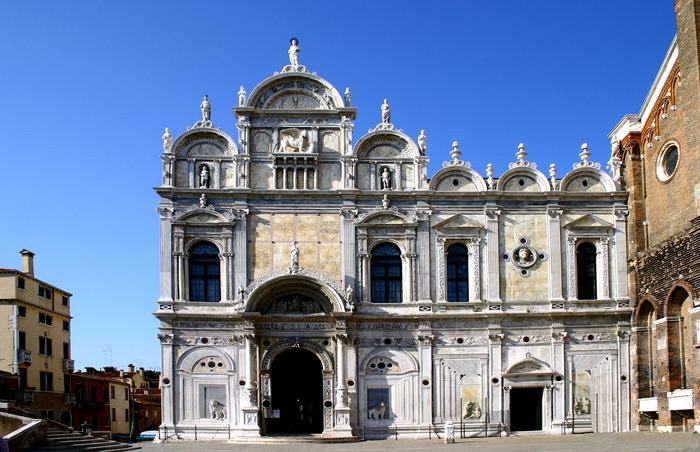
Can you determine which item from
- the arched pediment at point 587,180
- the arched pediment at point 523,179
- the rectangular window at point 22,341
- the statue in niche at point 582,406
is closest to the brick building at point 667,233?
the arched pediment at point 587,180

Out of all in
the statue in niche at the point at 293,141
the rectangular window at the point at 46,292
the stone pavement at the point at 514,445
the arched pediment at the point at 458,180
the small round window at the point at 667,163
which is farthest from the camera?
the rectangular window at the point at 46,292

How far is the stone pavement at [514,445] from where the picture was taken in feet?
97.0

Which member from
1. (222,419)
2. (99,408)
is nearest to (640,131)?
(222,419)

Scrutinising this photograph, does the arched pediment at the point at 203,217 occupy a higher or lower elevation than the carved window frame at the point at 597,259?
higher

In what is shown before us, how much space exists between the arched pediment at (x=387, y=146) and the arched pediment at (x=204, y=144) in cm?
548

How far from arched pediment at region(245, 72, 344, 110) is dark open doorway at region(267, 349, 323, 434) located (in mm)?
10263

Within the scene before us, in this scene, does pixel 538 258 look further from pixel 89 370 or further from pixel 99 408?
pixel 89 370

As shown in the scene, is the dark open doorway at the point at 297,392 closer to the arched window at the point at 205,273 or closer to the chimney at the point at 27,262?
the arched window at the point at 205,273

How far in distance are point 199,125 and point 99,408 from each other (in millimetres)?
31236

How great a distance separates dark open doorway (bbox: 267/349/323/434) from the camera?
38.4 meters

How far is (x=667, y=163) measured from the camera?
3709 centimetres

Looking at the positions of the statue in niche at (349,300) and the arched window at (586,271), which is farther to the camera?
the arched window at (586,271)

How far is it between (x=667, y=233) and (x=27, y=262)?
35.0 m

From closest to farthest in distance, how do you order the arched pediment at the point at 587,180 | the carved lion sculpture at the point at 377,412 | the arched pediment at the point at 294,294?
the arched pediment at the point at 294,294
the carved lion sculpture at the point at 377,412
the arched pediment at the point at 587,180
